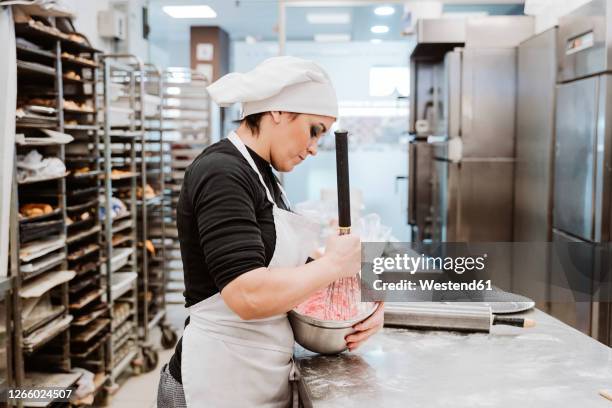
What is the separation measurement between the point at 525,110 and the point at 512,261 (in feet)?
3.14

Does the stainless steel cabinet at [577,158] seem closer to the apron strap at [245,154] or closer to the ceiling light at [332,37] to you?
the apron strap at [245,154]

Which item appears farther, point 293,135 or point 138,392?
point 138,392

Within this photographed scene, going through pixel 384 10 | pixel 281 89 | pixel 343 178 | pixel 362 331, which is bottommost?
pixel 362 331

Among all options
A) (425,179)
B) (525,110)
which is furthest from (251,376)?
(425,179)

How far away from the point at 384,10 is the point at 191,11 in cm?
208

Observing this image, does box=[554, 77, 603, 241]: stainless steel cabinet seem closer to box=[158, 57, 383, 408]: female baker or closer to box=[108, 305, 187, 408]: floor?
box=[158, 57, 383, 408]: female baker

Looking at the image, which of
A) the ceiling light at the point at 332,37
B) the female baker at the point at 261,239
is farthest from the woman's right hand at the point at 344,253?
the ceiling light at the point at 332,37

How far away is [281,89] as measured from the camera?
1359 millimetres

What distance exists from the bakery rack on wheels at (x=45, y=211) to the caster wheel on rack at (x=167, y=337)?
3.97 ft

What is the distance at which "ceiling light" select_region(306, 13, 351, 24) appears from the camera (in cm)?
538

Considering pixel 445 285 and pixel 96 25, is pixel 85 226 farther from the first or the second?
pixel 445 285

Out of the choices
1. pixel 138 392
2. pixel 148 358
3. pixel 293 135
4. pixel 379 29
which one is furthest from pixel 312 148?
pixel 379 29

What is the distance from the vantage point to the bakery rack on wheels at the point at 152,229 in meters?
4.26

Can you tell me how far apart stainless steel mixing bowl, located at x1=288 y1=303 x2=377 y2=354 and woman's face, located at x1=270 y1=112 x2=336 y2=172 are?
1.28ft
